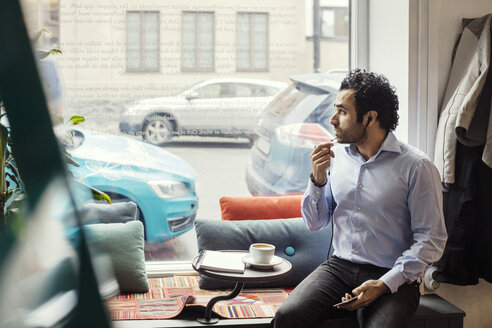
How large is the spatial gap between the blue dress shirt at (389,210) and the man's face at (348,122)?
0.09m

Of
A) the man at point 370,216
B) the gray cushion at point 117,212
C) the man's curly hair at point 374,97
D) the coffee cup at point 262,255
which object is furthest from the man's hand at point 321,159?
the gray cushion at point 117,212

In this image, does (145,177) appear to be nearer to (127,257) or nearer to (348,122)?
(127,257)

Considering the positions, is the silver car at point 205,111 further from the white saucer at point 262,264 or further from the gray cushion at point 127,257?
the white saucer at point 262,264

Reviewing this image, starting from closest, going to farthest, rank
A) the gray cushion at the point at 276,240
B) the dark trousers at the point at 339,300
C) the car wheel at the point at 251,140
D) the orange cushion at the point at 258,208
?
the dark trousers at the point at 339,300
the gray cushion at the point at 276,240
the orange cushion at the point at 258,208
the car wheel at the point at 251,140

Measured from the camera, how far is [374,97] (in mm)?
2348

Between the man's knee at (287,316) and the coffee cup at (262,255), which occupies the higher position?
the coffee cup at (262,255)

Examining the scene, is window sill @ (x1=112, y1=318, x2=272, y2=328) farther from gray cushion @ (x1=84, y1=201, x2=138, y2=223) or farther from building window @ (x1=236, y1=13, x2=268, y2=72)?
building window @ (x1=236, y1=13, x2=268, y2=72)

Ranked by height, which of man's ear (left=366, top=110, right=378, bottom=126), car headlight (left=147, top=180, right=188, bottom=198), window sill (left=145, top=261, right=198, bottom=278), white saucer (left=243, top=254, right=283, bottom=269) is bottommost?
window sill (left=145, top=261, right=198, bottom=278)

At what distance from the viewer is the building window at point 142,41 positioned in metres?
2.99

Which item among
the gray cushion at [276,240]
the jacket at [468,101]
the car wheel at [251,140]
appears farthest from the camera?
the car wheel at [251,140]

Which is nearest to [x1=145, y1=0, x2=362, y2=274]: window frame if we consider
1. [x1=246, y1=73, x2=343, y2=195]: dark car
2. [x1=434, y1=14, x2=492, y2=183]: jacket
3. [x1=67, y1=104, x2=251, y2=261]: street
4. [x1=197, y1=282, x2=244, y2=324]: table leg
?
[x1=246, y1=73, x2=343, y2=195]: dark car

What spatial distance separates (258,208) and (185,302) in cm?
75

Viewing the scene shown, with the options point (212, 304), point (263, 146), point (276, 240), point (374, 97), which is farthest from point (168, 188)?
point (374, 97)

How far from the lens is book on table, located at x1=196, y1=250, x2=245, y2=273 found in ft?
7.24
